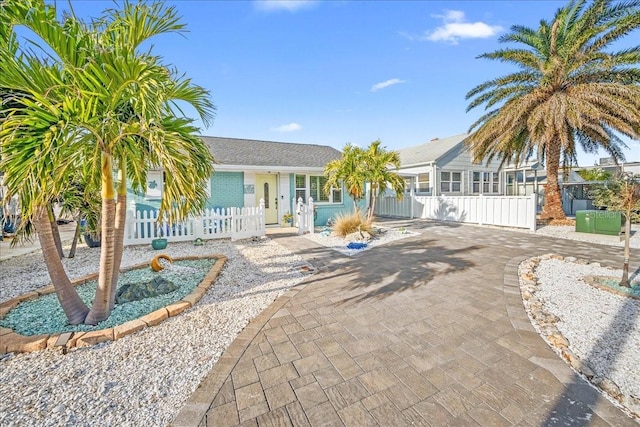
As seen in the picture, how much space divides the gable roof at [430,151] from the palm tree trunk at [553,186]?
564 centimetres

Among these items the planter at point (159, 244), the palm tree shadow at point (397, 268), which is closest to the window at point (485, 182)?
the palm tree shadow at point (397, 268)

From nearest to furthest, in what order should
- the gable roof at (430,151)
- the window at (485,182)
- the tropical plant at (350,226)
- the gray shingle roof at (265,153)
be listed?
1. the tropical plant at (350,226)
2. the gray shingle roof at (265,153)
3. the gable roof at (430,151)
4. the window at (485,182)

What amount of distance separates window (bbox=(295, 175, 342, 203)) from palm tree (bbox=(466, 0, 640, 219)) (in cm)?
696

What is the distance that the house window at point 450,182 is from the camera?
56.9 ft

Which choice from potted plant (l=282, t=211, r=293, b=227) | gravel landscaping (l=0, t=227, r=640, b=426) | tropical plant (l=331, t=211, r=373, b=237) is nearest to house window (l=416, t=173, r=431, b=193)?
potted plant (l=282, t=211, r=293, b=227)

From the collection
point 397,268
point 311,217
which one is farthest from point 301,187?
point 397,268

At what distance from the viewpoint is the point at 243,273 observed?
5.42 metres

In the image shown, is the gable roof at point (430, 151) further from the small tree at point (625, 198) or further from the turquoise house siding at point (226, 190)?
the small tree at point (625, 198)

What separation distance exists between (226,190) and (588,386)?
34.5 feet

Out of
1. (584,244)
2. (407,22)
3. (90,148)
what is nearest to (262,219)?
(90,148)

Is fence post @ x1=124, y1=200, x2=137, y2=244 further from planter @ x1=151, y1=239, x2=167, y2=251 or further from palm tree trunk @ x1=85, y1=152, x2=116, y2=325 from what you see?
palm tree trunk @ x1=85, y1=152, x2=116, y2=325

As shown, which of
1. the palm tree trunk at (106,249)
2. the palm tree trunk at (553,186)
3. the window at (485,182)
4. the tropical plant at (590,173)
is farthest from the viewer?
the tropical plant at (590,173)

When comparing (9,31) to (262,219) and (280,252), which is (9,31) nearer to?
(280,252)

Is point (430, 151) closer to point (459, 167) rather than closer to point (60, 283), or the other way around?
point (459, 167)
